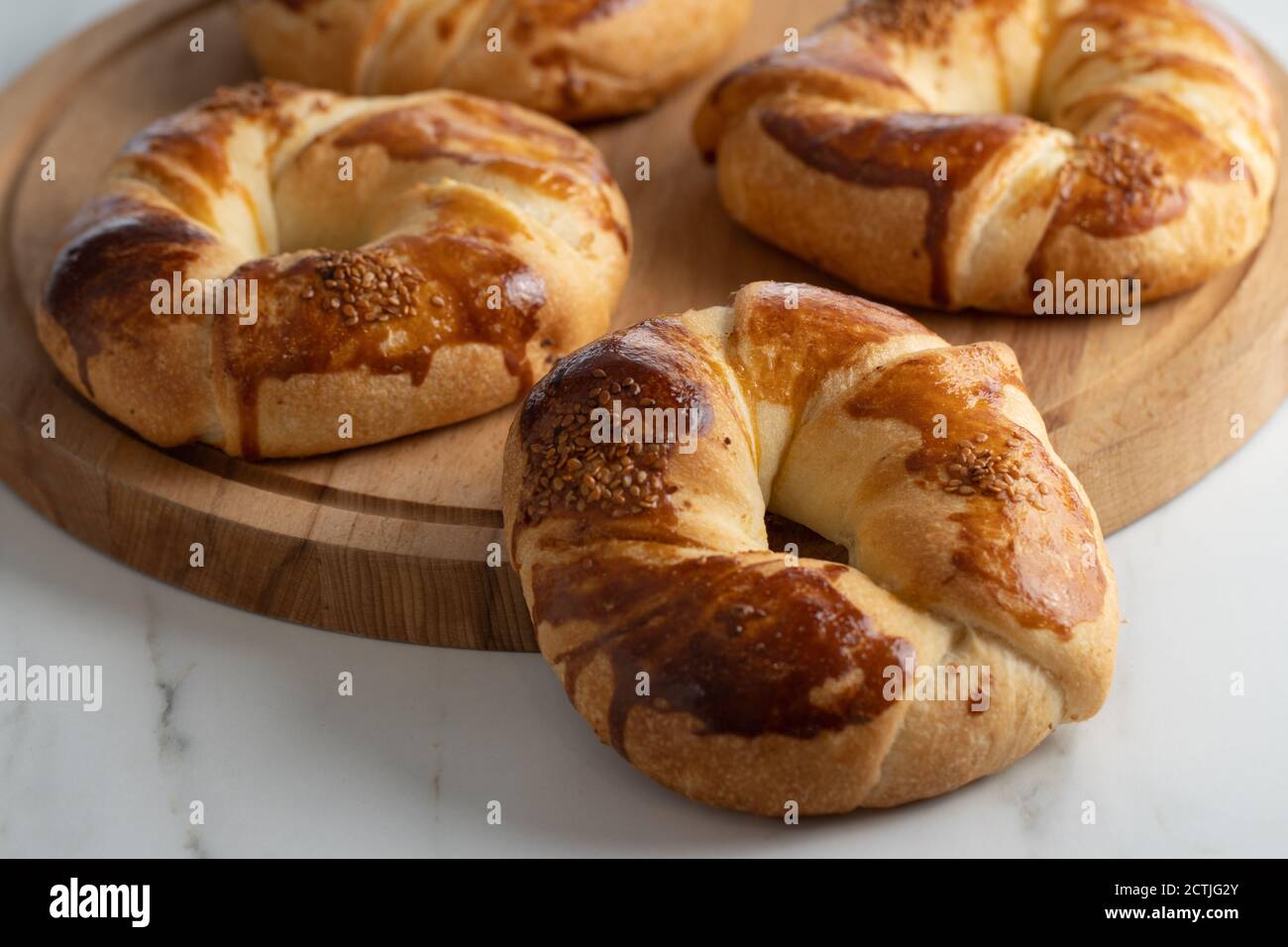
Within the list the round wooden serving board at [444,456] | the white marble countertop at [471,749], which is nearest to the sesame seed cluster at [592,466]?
the round wooden serving board at [444,456]

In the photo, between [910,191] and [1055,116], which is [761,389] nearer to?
[910,191]

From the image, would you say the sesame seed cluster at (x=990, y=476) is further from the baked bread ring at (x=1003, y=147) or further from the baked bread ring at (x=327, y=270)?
the baked bread ring at (x=327, y=270)

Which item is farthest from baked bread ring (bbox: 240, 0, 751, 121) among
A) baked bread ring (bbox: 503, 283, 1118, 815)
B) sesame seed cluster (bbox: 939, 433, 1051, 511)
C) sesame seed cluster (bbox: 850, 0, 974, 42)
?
sesame seed cluster (bbox: 939, 433, 1051, 511)

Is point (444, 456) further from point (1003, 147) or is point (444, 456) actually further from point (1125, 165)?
point (1125, 165)

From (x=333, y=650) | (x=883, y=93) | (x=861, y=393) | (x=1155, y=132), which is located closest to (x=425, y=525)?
(x=333, y=650)

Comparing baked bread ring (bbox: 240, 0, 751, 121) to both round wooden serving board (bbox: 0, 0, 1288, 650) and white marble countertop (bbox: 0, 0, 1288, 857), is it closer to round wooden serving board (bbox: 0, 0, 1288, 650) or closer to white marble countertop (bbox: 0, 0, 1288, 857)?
round wooden serving board (bbox: 0, 0, 1288, 650)

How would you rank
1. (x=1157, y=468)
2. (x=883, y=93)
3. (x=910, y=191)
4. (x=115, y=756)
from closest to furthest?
1. (x=115, y=756)
2. (x=1157, y=468)
3. (x=910, y=191)
4. (x=883, y=93)
